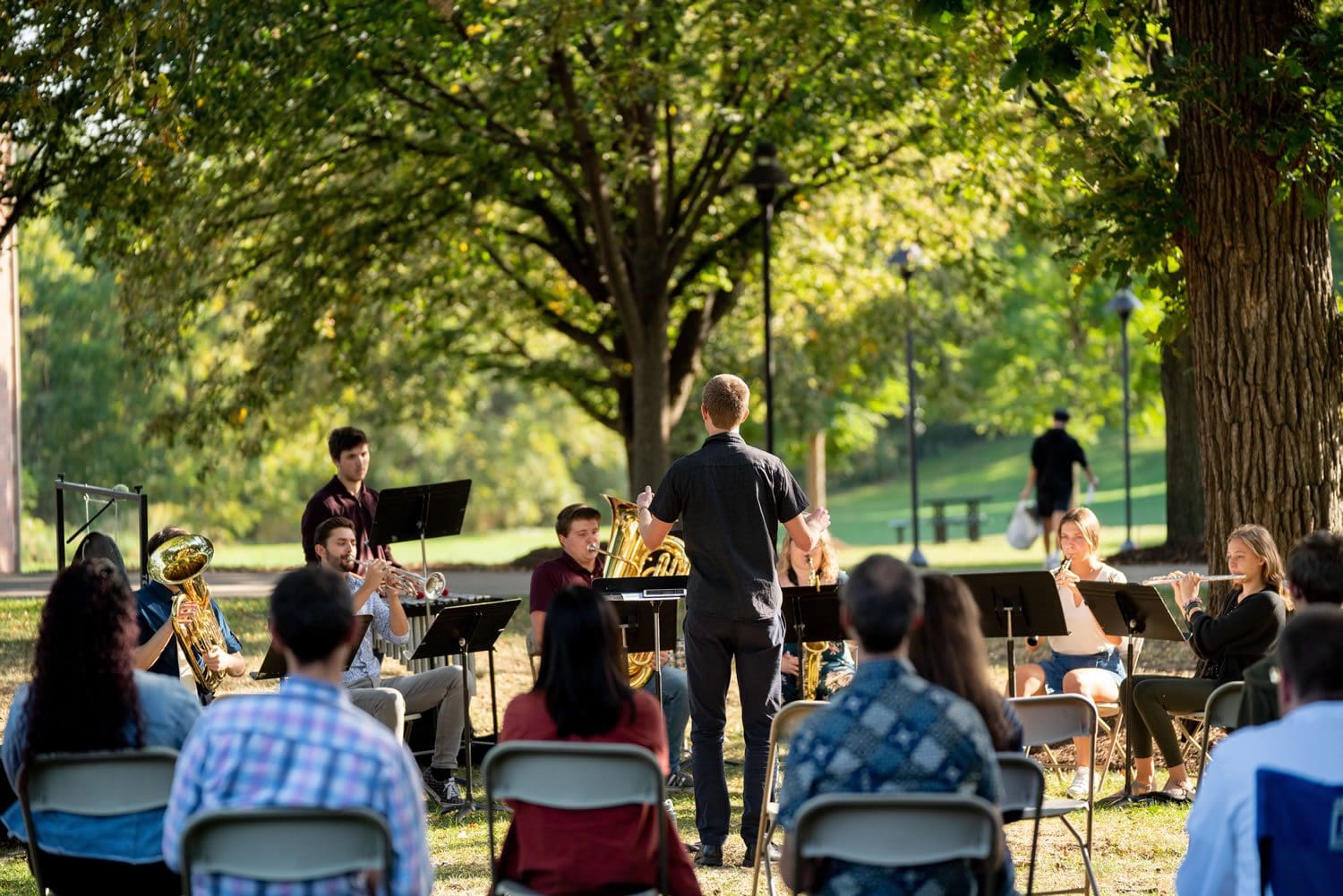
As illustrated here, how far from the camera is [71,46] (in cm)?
1048

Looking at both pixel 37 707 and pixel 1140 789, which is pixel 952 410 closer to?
pixel 1140 789

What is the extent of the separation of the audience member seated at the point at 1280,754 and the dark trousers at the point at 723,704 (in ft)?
9.55

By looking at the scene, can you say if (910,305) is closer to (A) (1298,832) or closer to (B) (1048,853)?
(B) (1048,853)

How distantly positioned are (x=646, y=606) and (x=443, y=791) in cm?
161

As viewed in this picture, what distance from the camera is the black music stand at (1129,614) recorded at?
23.9ft

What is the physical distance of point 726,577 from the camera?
662cm

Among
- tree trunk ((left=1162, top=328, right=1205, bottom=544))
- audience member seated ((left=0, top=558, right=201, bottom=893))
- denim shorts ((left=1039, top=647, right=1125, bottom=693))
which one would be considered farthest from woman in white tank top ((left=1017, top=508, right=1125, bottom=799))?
tree trunk ((left=1162, top=328, right=1205, bottom=544))

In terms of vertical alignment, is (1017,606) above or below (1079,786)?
above

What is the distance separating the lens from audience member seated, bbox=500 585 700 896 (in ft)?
14.6

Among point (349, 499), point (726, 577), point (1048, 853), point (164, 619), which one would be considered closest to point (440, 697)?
point (349, 499)

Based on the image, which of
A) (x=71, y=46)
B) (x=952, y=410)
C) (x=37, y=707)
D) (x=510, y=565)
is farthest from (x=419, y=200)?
(x=952, y=410)

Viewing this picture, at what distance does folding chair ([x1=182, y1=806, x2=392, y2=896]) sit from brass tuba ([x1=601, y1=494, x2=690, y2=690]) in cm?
437

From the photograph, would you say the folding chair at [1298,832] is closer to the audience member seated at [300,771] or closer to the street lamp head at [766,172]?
the audience member seated at [300,771]

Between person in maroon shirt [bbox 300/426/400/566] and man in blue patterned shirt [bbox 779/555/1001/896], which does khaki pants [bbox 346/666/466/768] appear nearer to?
person in maroon shirt [bbox 300/426/400/566]
